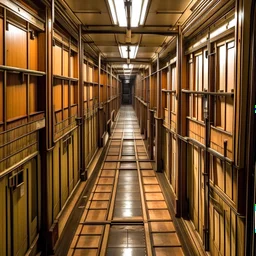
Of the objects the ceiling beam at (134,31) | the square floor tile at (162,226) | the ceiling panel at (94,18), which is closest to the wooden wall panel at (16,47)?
the ceiling panel at (94,18)

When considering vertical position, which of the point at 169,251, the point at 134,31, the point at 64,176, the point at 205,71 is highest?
the point at 134,31

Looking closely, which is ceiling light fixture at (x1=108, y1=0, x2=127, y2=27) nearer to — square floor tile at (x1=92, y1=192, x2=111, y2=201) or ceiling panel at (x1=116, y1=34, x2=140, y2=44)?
ceiling panel at (x1=116, y1=34, x2=140, y2=44)

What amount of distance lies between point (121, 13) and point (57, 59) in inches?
47.1

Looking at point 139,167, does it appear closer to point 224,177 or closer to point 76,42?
point 76,42

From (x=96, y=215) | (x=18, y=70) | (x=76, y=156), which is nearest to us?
(x=18, y=70)

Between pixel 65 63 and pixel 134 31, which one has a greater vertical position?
pixel 134 31

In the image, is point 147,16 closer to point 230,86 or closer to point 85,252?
point 230,86

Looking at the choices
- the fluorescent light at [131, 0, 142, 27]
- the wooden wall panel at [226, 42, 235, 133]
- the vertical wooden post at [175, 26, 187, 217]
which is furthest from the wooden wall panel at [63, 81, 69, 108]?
the wooden wall panel at [226, 42, 235, 133]

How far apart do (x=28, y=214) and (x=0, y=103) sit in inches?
56.3

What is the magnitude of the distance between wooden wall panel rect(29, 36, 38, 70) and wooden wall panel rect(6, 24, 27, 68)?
0.21 m

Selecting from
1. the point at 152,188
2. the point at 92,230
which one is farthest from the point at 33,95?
the point at 152,188

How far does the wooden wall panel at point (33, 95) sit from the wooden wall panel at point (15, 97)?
0.23m

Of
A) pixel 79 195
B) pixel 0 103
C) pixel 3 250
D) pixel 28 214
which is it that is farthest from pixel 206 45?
pixel 79 195

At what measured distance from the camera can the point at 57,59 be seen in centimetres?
518
